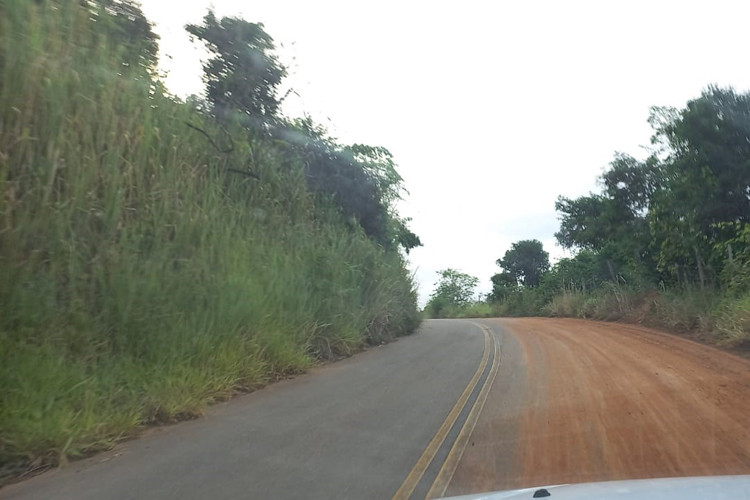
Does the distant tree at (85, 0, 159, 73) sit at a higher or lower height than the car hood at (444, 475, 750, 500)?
higher

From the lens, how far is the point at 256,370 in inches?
408

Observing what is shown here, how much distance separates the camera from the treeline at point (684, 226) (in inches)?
624

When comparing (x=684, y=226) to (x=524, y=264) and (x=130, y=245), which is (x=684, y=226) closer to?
(x=130, y=245)

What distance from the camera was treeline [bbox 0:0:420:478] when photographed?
275 inches

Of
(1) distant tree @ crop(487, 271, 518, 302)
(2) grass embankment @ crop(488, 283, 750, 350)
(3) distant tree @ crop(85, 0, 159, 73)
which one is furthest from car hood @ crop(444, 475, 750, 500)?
(1) distant tree @ crop(487, 271, 518, 302)

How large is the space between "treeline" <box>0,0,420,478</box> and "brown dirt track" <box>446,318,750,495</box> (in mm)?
4034

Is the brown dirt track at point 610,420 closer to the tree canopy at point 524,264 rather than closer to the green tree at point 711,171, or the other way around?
the green tree at point 711,171

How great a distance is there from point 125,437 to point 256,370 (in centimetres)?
350

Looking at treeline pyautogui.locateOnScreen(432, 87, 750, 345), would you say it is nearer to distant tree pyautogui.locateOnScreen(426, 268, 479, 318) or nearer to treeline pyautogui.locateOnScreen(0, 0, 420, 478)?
treeline pyautogui.locateOnScreen(0, 0, 420, 478)

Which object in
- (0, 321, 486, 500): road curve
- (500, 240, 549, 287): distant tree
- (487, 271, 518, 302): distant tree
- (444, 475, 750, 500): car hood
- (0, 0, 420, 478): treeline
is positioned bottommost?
(0, 321, 486, 500): road curve

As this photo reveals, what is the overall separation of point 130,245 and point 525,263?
157ft

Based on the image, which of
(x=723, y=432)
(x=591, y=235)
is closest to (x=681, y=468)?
(x=723, y=432)

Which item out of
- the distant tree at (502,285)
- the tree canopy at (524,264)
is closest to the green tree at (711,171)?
the distant tree at (502,285)

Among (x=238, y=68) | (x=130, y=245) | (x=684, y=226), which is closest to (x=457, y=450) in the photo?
(x=130, y=245)
